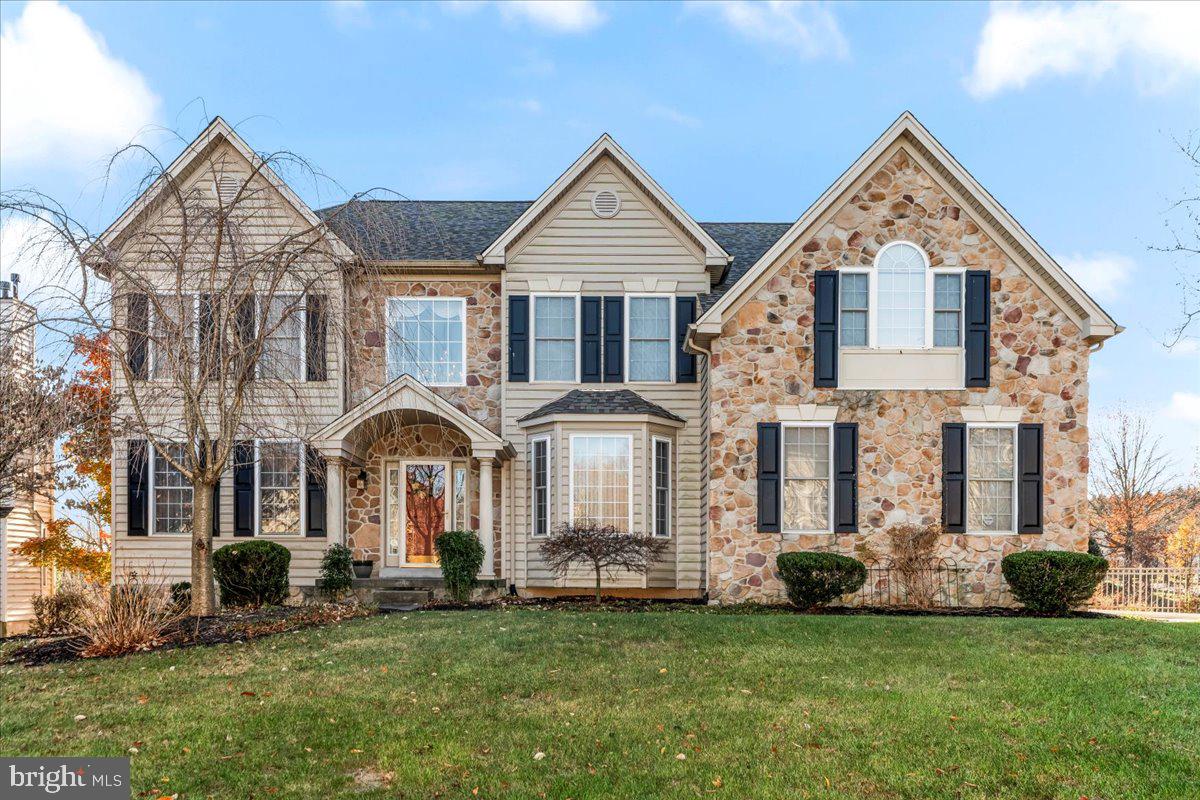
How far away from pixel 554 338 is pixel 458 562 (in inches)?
170

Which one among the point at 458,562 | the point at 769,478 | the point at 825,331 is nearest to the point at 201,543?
the point at 458,562

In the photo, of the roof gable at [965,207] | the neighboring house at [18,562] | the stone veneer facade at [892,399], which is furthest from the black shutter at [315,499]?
the roof gable at [965,207]

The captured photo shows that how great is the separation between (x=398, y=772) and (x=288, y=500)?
10.9 metres

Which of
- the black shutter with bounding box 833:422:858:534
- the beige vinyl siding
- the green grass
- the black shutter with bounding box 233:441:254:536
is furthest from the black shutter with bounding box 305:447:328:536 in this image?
the black shutter with bounding box 833:422:858:534

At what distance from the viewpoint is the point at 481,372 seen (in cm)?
1641

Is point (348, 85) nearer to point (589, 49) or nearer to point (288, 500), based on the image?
point (589, 49)

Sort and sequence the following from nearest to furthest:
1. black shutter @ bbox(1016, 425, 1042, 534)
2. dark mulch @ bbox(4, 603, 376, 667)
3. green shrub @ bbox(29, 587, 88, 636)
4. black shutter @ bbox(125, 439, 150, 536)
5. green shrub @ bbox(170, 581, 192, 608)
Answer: dark mulch @ bbox(4, 603, 376, 667)
green shrub @ bbox(29, 587, 88, 636)
black shutter @ bbox(1016, 425, 1042, 534)
green shrub @ bbox(170, 581, 192, 608)
black shutter @ bbox(125, 439, 150, 536)

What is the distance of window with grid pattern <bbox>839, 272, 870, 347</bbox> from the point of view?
14500 millimetres

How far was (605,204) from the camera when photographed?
1616 centimetres

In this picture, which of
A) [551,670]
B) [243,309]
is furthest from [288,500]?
[551,670]

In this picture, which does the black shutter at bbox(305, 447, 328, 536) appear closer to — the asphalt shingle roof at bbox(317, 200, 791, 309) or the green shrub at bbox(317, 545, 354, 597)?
the green shrub at bbox(317, 545, 354, 597)

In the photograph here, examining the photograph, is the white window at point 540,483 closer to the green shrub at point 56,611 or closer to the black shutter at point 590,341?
the black shutter at point 590,341

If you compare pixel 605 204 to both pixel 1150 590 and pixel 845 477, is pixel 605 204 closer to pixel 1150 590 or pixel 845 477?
pixel 845 477

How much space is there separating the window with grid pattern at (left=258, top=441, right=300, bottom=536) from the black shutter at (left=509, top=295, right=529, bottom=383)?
4.13 metres
